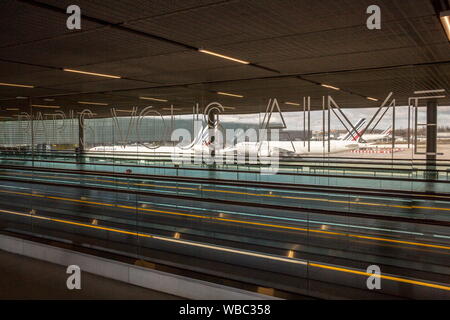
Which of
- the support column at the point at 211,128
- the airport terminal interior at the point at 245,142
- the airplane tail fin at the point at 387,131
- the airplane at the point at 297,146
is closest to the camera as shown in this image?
the airport terminal interior at the point at 245,142

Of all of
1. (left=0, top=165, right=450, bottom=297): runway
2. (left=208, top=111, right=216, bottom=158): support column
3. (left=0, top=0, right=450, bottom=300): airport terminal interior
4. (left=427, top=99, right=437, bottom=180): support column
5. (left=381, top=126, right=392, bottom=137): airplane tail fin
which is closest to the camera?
(left=0, top=0, right=450, bottom=300): airport terminal interior

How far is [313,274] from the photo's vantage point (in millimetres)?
3389

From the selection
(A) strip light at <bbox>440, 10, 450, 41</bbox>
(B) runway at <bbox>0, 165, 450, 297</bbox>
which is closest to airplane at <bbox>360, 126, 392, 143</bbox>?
(B) runway at <bbox>0, 165, 450, 297</bbox>

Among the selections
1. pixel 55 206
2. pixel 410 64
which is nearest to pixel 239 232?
pixel 55 206

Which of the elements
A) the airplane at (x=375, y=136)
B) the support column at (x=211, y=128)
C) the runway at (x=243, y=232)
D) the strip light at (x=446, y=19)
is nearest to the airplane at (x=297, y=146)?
the airplane at (x=375, y=136)

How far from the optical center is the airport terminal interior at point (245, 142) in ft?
12.1

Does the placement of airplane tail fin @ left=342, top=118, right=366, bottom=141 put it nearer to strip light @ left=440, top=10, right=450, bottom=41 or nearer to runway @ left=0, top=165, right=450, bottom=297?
runway @ left=0, top=165, right=450, bottom=297

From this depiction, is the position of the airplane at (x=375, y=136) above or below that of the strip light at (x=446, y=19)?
below

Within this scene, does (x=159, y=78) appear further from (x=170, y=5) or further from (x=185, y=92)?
(x=170, y=5)

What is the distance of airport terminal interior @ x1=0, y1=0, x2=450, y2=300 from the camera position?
3680 mm

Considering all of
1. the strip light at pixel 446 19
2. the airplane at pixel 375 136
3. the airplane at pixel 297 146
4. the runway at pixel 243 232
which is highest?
the strip light at pixel 446 19

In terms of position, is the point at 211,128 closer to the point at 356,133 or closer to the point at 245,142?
the point at 245,142

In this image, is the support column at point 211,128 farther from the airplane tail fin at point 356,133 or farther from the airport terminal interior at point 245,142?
the airplane tail fin at point 356,133
